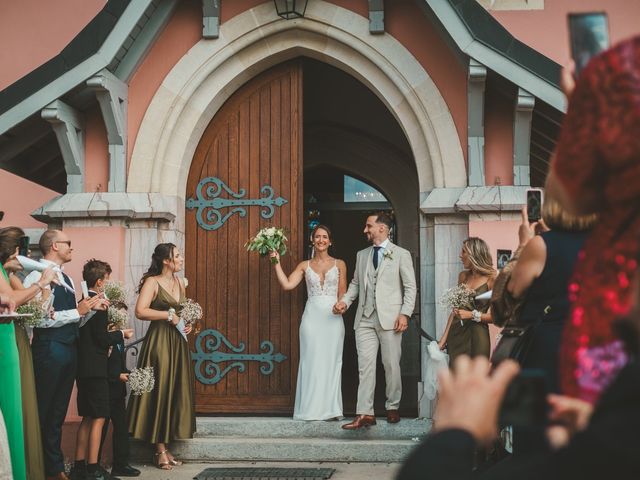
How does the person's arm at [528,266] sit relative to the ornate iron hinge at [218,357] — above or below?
above

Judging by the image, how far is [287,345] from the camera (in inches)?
351

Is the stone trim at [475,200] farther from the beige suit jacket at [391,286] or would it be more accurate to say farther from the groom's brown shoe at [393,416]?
the groom's brown shoe at [393,416]

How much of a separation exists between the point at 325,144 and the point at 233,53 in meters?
4.32

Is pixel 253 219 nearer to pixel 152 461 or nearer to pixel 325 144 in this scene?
pixel 152 461

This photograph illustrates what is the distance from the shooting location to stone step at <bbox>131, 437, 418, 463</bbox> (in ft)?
25.6

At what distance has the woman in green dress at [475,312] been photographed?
7316mm

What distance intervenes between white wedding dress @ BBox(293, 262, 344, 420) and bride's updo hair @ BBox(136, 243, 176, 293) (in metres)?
1.48

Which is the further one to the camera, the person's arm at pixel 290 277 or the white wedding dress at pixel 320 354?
the person's arm at pixel 290 277

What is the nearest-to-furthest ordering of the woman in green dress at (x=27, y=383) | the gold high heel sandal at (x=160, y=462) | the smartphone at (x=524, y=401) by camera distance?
the smartphone at (x=524, y=401), the woman in green dress at (x=27, y=383), the gold high heel sandal at (x=160, y=462)

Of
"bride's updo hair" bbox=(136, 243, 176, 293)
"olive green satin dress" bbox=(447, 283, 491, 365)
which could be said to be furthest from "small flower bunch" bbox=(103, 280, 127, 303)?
"olive green satin dress" bbox=(447, 283, 491, 365)

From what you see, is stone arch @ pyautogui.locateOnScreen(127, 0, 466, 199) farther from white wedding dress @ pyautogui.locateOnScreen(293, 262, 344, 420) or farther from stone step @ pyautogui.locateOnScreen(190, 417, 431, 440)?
stone step @ pyautogui.locateOnScreen(190, 417, 431, 440)

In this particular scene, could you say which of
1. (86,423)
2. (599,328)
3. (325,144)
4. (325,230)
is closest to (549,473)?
(599,328)

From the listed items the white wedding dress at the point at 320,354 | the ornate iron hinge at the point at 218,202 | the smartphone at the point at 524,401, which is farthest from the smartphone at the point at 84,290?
the smartphone at the point at 524,401

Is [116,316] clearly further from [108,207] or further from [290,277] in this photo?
[290,277]
